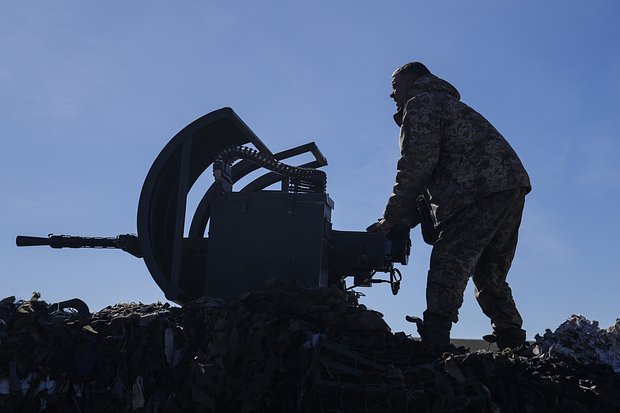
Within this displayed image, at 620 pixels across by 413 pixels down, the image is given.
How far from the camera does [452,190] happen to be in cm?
538

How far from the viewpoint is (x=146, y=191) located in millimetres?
5508

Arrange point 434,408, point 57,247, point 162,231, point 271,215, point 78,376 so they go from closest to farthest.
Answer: point 434,408, point 78,376, point 271,215, point 162,231, point 57,247

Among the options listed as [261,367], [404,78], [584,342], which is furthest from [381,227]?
[261,367]

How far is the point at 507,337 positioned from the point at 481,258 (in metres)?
0.55

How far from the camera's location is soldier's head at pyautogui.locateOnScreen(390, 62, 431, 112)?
5922 mm

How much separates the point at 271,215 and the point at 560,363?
193 centimetres

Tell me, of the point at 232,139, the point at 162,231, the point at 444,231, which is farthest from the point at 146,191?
the point at 444,231

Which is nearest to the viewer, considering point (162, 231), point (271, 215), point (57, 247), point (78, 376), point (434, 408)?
point (434, 408)

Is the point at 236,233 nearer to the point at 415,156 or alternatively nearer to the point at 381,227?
the point at 381,227

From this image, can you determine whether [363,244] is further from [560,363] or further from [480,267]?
[560,363]

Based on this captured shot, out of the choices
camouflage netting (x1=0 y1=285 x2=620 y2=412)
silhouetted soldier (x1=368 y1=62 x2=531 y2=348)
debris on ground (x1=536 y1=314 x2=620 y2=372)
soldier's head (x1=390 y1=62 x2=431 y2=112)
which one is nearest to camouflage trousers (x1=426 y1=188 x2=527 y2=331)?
silhouetted soldier (x1=368 y1=62 x2=531 y2=348)

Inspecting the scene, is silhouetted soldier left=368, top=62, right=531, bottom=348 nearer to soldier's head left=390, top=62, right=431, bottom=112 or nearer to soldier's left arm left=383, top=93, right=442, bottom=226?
soldier's left arm left=383, top=93, right=442, bottom=226

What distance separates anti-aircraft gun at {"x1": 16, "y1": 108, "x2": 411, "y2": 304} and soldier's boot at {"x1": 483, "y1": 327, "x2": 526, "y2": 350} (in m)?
0.72

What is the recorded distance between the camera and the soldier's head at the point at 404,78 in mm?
5922
